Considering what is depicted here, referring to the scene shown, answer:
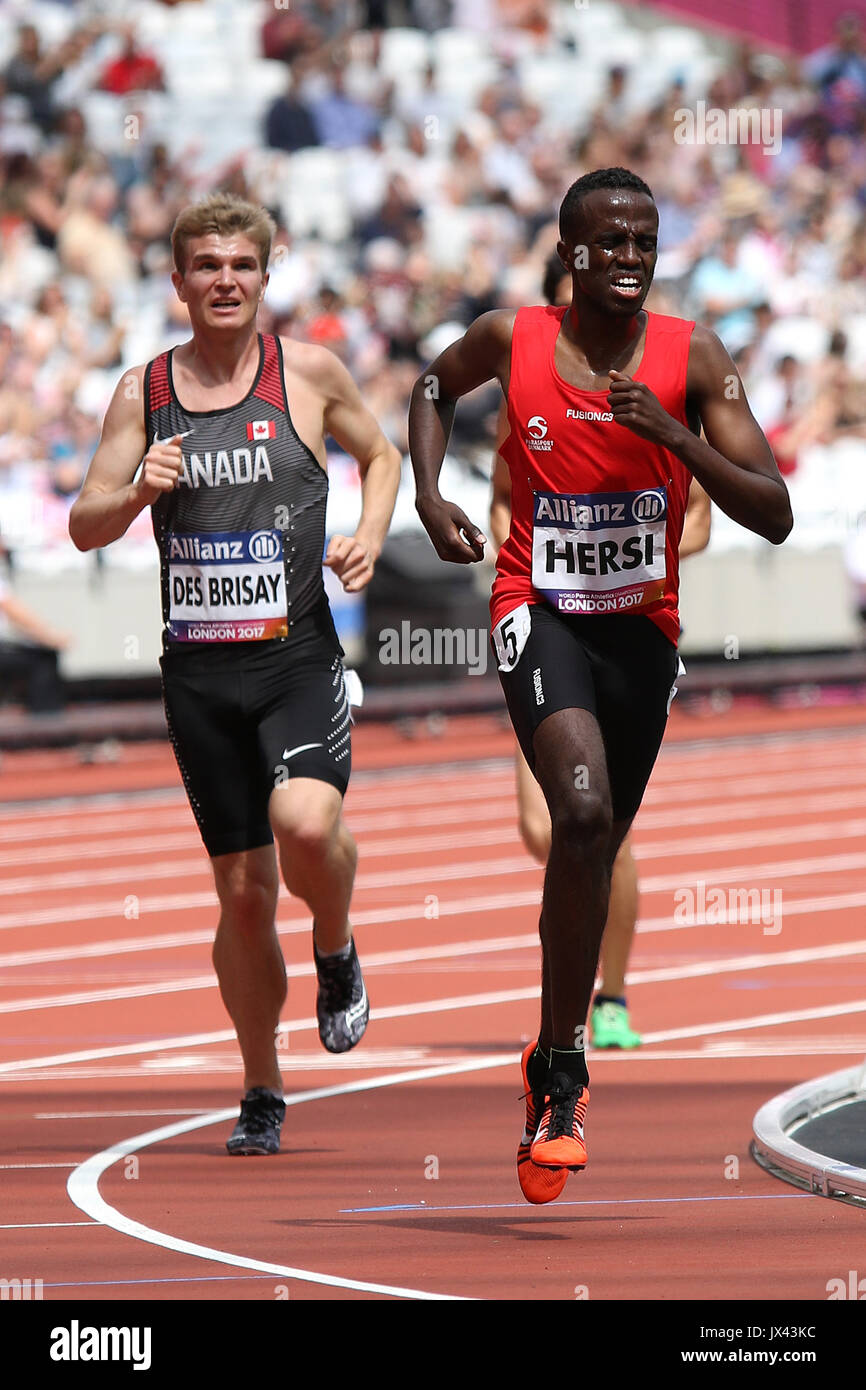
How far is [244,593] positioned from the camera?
6.67 metres

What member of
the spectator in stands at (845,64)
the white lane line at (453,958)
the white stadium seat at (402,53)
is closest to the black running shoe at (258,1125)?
the white lane line at (453,958)

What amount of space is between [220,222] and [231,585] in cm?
97

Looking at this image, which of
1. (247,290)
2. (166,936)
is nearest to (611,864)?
(247,290)

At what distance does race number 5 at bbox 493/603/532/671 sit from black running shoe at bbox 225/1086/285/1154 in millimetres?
1624

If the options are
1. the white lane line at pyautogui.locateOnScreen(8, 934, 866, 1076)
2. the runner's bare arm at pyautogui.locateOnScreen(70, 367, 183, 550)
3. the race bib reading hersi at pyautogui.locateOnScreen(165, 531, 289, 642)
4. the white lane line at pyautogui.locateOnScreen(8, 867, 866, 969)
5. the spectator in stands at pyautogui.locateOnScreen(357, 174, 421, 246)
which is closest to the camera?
the runner's bare arm at pyautogui.locateOnScreen(70, 367, 183, 550)

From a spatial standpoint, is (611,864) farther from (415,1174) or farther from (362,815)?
(362,815)

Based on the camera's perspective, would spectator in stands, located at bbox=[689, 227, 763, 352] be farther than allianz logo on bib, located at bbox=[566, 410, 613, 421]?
Yes

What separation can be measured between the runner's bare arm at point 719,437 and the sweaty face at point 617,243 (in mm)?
213

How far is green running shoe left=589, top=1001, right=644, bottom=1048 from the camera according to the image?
27.1 ft

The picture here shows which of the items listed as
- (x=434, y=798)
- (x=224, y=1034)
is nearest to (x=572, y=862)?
(x=224, y=1034)

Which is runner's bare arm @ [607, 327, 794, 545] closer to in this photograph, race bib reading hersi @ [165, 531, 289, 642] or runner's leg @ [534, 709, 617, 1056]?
runner's leg @ [534, 709, 617, 1056]

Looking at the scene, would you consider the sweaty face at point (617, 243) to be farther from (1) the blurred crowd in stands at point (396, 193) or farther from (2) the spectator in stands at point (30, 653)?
(1) the blurred crowd in stands at point (396, 193)

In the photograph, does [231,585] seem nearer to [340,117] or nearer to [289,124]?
[289,124]

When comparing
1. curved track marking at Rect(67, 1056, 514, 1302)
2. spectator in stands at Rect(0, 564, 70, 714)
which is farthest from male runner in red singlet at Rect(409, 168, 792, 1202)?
spectator in stands at Rect(0, 564, 70, 714)
